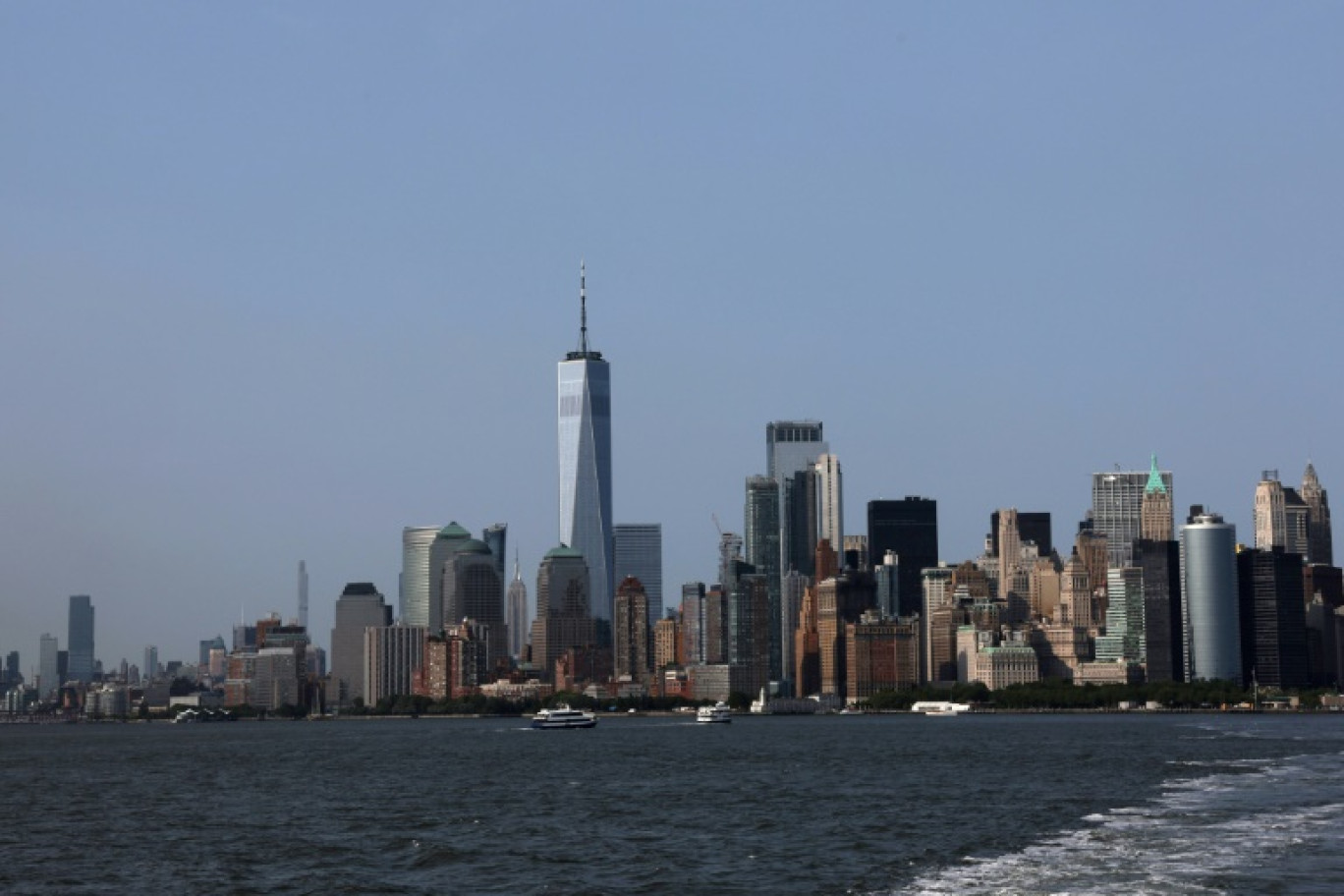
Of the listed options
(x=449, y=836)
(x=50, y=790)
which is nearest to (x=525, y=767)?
(x=50, y=790)

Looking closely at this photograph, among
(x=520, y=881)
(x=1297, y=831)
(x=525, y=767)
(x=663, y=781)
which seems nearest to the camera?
(x=520, y=881)

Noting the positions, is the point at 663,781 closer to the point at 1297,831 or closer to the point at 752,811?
the point at 752,811

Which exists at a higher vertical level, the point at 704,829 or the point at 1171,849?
the point at 1171,849

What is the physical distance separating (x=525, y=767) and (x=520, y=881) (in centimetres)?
8685

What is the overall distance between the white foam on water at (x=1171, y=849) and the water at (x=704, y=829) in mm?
193

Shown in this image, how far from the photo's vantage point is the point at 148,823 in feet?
331

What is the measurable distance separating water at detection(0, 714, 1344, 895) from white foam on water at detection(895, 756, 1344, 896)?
0.19 m

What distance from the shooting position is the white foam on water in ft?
221

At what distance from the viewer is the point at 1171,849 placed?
77.2 m

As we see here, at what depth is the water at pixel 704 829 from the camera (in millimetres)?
71438

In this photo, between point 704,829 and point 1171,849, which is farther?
point 704,829

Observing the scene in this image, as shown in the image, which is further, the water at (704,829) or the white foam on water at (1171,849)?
the water at (704,829)

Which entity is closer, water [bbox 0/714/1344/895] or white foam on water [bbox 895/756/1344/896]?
white foam on water [bbox 895/756/1344/896]

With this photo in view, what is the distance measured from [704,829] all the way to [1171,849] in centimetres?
2397
